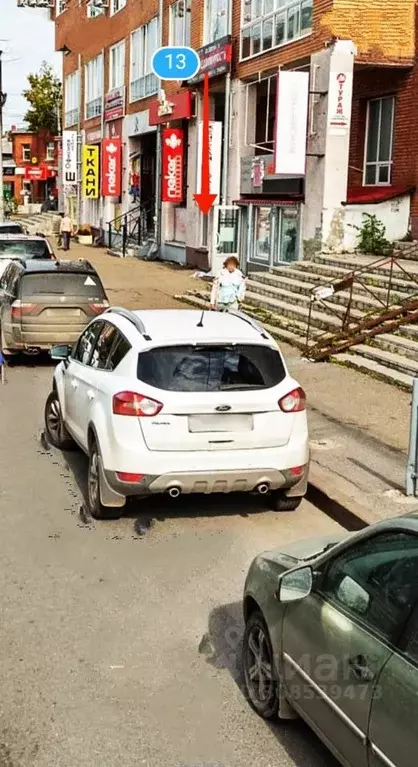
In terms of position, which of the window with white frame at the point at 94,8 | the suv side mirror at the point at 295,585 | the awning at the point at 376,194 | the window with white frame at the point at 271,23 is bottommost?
the suv side mirror at the point at 295,585

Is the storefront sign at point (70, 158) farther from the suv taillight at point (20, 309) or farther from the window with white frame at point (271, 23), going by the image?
the suv taillight at point (20, 309)

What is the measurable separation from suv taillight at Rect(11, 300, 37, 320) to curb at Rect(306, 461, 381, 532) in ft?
22.5

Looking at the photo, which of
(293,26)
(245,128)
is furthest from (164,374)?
(245,128)

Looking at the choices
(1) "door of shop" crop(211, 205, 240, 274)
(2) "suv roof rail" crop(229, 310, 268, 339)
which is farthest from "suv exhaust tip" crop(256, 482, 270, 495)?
(1) "door of shop" crop(211, 205, 240, 274)

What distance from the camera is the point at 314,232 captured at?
66.4 feet

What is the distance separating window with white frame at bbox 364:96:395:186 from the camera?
20.7m

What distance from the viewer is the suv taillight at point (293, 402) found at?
7.15m

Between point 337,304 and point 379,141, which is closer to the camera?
point 337,304

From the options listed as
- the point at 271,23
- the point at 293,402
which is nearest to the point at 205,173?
the point at 271,23

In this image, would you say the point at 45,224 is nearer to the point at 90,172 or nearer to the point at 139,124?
the point at 90,172

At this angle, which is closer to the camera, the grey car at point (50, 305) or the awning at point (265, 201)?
the grey car at point (50, 305)

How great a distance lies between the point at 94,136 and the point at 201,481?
3970 centimetres

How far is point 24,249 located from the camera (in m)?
20.1

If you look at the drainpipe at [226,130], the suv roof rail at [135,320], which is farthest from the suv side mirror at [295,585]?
the drainpipe at [226,130]
